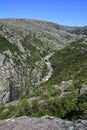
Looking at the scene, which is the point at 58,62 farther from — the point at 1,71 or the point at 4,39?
the point at 1,71

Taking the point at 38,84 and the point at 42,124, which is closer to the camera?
the point at 42,124

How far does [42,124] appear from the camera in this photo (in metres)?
23.5

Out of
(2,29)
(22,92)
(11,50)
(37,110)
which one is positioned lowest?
(22,92)

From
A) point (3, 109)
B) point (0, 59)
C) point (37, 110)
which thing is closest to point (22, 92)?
point (0, 59)

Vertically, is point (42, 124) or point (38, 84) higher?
point (42, 124)

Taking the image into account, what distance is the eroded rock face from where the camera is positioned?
2225 centimetres

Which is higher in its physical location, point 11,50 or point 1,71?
point 11,50

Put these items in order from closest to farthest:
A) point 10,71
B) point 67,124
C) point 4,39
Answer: point 67,124 < point 10,71 < point 4,39

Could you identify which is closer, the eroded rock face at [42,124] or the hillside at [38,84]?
the eroded rock face at [42,124]

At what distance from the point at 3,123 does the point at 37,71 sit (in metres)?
108

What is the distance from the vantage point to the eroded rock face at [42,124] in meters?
22.2

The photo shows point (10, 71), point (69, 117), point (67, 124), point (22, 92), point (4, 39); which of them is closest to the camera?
point (67, 124)

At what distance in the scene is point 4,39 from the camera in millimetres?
A: 150500

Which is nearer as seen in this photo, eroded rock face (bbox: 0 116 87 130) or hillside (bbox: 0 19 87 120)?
eroded rock face (bbox: 0 116 87 130)
